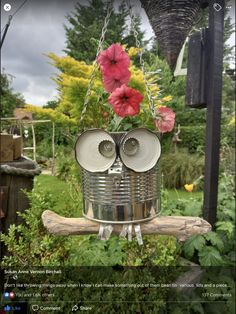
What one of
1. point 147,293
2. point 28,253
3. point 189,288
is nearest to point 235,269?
point 189,288

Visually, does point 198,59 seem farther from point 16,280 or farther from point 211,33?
point 16,280

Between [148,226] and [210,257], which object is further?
[210,257]

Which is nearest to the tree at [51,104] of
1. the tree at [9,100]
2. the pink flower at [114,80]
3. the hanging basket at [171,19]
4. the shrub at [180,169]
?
the tree at [9,100]

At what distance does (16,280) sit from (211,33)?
0.99 meters

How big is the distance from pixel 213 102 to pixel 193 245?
0.55 metres

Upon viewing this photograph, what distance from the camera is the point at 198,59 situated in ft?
3.01

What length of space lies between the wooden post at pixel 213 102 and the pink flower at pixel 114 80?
0.44 metres

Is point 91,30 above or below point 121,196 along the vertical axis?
above

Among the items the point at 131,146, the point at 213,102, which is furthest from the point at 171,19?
the point at 131,146

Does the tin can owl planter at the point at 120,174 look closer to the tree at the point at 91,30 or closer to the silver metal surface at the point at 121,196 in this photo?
the silver metal surface at the point at 121,196

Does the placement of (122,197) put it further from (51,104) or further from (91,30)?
(91,30)

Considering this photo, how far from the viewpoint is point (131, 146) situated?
22.3 inches

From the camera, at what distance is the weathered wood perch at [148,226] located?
0.62 meters

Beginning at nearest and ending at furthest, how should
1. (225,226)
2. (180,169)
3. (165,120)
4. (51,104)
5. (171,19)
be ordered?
(165,120)
(171,19)
(225,226)
(51,104)
(180,169)
